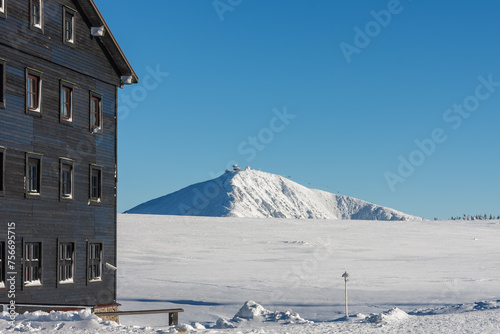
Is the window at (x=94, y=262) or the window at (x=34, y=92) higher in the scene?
the window at (x=34, y=92)

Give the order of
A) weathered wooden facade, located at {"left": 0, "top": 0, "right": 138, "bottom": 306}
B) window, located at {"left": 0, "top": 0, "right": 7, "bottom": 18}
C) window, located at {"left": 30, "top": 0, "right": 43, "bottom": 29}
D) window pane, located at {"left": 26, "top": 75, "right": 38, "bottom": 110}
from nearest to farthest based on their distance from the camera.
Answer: window, located at {"left": 0, "top": 0, "right": 7, "bottom": 18}, weathered wooden facade, located at {"left": 0, "top": 0, "right": 138, "bottom": 306}, window pane, located at {"left": 26, "top": 75, "right": 38, "bottom": 110}, window, located at {"left": 30, "top": 0, "right": 43, "bottom": 29}

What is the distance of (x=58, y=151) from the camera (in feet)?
80.8

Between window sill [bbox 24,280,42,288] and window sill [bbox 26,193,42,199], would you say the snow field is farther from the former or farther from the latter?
window sill [bbox 26,193,42,199]

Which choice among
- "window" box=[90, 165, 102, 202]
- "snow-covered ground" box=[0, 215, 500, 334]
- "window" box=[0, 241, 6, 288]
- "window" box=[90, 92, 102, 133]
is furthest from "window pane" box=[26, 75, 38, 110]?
"snow-covered ground" box=[0, 215, 500, 334]

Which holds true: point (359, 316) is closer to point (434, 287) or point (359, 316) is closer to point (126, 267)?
point (434, 287)

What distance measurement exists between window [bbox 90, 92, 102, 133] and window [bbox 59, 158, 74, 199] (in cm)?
206

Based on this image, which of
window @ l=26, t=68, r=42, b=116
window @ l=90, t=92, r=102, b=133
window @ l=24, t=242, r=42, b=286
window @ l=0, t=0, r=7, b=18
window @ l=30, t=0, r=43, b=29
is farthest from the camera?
window @ l=90, t=92, r=102, b=133

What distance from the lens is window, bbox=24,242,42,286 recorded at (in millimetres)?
22750

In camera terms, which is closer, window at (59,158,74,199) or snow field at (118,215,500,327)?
window at (59,158,74,199)

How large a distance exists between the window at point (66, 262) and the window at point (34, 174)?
96.3 inches

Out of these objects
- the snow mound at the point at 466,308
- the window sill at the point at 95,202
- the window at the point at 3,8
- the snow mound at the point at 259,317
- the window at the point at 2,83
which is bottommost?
the snow mound at the point at 259,317

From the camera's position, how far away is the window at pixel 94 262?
26422mm

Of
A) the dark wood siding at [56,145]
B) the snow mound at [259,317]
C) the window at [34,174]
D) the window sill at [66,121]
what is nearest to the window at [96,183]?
the dark wood siding at [56,145]

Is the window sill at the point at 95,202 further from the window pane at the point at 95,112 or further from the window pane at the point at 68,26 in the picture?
the window pane at the point at 68,26
